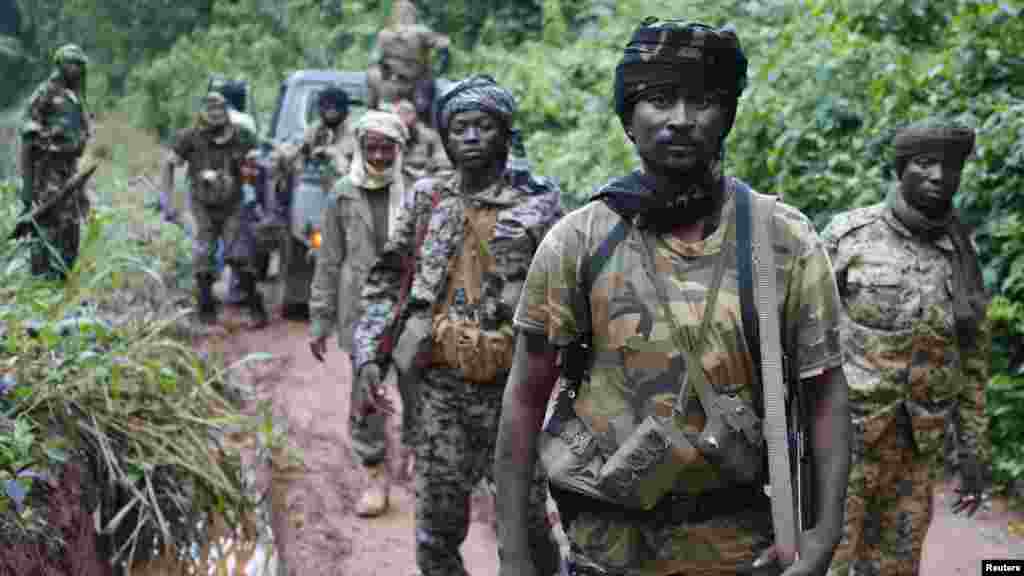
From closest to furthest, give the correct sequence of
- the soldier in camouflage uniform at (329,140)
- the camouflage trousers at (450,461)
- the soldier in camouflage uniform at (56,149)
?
the camouflage trousers at (450,461) < the soldier in camouflage uniform at (56,149) < the soldier in camouflage uniform at (329,140)

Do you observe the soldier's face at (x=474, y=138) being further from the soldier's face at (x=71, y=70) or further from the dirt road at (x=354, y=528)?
the soldier's face at (x=71, y=70)

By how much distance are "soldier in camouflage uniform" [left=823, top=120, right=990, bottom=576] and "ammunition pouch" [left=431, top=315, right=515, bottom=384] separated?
51.5 inches

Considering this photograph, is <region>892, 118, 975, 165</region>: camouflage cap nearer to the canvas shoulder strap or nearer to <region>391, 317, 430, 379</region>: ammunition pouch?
<region>391, 317, 430, 379</region>: ammunition pouch

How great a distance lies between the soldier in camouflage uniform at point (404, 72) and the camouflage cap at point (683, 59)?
6164mm

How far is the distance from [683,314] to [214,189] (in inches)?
385

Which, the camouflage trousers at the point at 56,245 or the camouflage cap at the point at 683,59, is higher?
the camouflage cap at the point at 683,59

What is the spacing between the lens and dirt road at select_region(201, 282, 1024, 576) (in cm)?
633

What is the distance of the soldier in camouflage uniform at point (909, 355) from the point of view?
15.9ft

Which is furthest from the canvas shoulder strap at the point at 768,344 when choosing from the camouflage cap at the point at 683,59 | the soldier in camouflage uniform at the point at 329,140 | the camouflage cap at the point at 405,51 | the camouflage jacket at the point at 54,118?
the soldier in camouflage uniform at the point at 329,140

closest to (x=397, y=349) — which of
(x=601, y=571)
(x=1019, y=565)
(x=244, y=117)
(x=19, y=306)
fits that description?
(x=19, y=306)

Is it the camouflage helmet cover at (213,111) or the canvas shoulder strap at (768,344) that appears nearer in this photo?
the canvas shoulder strap at (768,344)

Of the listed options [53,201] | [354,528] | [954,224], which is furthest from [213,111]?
[954,224]

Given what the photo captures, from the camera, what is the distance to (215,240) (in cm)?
1233

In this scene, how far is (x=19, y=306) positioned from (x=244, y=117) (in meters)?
6.91
